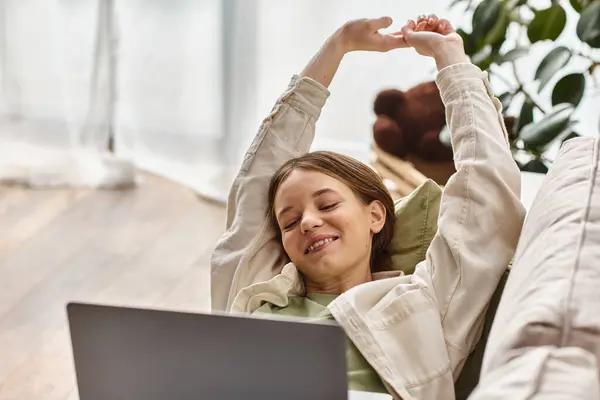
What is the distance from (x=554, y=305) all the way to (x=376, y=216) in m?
0.69

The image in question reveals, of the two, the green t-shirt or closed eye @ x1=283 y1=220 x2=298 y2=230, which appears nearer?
the green t-shirt

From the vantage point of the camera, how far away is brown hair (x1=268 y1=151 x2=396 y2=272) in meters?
1.57

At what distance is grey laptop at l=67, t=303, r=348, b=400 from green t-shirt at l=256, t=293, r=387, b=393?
0.21 metres

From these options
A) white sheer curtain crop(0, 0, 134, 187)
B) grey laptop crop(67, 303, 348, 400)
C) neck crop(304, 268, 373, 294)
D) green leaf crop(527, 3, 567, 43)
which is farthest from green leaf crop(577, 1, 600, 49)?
white sheer curtain crop(0, 0, 134, 187)

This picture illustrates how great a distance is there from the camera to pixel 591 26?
6.86 feet

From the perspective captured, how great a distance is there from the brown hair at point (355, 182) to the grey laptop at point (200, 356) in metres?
0.56

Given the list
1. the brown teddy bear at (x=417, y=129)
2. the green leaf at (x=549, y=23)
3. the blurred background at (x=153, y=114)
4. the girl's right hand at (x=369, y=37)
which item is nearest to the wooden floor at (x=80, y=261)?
the blurred background at (x=153, y=114)

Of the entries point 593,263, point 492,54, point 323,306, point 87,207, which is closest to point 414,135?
point 492,54

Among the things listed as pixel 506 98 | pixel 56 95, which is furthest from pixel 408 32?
pixel 56 95

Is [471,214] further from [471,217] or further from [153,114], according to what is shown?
[153,114]

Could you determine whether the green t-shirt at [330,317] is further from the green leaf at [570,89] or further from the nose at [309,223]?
the green leaf at [570,89]

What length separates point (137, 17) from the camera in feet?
10.2

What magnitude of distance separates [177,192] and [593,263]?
7.46 feet

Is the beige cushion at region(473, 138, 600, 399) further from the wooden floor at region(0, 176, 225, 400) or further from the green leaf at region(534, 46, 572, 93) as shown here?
the wooden floor at region(0, 176, 225, 400)
